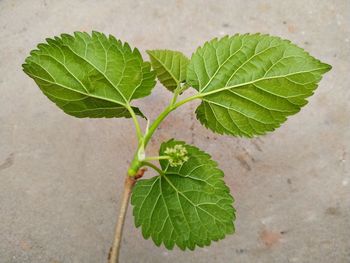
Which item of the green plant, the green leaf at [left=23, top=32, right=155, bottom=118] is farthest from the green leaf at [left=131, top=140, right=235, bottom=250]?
the green leaf at [left=23, top=32, right=155, bottom=118]

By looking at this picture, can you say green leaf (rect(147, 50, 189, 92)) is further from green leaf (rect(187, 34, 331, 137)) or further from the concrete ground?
the concrete ground

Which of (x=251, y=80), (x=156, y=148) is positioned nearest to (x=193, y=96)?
(x=251, y=80)

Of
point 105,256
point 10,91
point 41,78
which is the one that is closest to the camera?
point 41,78

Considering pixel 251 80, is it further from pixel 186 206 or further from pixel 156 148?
pixel 156 148

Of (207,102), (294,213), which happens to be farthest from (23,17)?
(294,213)

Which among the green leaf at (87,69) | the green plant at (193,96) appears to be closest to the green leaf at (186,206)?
the green plant at (193,96)

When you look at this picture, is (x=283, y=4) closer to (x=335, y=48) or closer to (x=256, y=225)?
(x=335, y=48)

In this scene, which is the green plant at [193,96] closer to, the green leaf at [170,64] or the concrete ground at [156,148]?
the green leaf at [170,64]

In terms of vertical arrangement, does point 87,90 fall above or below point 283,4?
below
